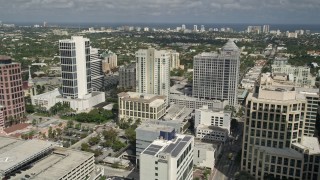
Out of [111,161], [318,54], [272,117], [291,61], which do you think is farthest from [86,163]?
[318,54]

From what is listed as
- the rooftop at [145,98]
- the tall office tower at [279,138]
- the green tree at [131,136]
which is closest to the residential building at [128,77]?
the rooftop at [145,98]

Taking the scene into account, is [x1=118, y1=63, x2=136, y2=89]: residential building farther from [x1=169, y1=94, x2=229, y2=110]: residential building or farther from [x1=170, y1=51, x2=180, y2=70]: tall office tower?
[x1=170, y1=51, x2=180, y2=70]: tall office tower

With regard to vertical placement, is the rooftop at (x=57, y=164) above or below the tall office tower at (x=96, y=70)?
below

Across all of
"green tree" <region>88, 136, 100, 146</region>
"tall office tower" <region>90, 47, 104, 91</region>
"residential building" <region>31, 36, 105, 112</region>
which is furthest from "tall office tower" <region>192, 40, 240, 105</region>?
"green tree" <region>88, 136, 100, 146</region>

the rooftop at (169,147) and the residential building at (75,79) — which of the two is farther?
the residential building at (75,79)

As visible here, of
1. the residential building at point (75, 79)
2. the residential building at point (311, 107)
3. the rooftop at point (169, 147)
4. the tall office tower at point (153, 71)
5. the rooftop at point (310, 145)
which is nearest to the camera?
the rooftop at point (169, 147)

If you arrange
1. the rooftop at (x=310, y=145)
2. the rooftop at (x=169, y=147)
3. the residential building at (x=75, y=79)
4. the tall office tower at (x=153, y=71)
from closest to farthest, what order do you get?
the rooftop at (x=169, y=147), the rooftop at (x=310, y=145), the residential building at (x=75, y=79), the tall office tower at (x=153, y=71)

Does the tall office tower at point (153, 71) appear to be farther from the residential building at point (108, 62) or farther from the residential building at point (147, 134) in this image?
the residential building at point (108, 62)
